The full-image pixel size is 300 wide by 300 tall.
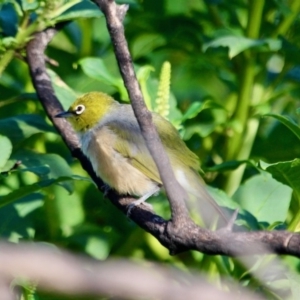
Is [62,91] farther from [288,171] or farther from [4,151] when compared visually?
[288,171]

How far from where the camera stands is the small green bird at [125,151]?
9.49ft

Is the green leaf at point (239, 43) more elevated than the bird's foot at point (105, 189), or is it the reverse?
the green leaf at point (239, 43)

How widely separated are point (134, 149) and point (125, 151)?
2.1 inches

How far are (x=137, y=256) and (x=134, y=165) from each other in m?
0.40

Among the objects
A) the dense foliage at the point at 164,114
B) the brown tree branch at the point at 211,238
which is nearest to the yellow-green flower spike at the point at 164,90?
the dense foliage at the point at 164,114

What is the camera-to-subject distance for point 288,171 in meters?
2.38

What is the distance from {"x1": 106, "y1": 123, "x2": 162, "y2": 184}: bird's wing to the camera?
10.3 ft

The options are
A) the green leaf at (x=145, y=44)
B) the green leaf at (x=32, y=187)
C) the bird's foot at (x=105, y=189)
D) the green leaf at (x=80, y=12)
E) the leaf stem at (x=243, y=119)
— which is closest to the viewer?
the green leaf at (x=32, y=187)

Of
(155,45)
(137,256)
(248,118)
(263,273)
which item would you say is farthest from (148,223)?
(155,45)

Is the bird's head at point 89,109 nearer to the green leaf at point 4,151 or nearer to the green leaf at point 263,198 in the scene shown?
the green leaf at point 4,151

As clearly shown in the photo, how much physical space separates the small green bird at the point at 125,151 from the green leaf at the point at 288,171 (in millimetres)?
319

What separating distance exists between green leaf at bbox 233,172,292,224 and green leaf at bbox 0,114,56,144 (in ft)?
2.85

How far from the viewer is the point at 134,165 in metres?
3.20

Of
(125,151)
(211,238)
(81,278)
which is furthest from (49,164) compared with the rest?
(81,278)
